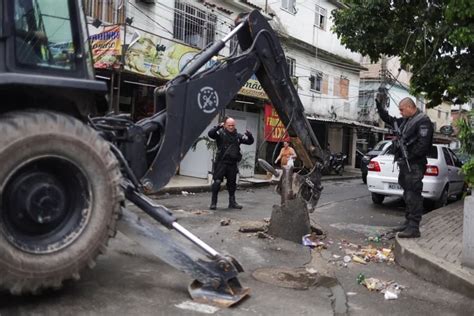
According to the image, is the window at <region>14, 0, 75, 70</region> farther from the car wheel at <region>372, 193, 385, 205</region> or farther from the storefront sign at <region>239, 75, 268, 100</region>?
the storefront sign at <region>239, 75, 268, 100</region>

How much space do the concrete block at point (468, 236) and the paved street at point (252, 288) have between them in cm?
50

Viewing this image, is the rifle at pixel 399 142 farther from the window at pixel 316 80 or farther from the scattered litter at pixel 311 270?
the window at pixel 316 80

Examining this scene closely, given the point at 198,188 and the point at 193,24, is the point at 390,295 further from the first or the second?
the point at 193,24

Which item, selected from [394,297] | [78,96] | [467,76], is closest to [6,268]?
[78,96]

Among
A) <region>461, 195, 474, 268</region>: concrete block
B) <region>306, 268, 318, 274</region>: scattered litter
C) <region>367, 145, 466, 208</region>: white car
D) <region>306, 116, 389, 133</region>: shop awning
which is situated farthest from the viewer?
<region>306, 116, 389, 133</region>: shop awning

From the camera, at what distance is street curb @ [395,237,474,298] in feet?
17.9

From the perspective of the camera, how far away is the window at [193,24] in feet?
52.0

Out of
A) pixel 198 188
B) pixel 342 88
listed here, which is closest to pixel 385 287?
pixel 198 188

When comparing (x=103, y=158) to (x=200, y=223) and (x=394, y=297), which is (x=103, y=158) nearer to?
(x=394, y=297)

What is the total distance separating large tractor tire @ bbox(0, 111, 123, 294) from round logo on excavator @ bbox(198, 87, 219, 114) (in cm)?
138

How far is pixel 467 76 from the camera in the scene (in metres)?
10.1

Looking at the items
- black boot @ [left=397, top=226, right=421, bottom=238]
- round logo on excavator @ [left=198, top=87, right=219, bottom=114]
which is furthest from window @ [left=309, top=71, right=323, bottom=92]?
round logo on excavator @ [left=198, top=87, right=219, bottom=114]

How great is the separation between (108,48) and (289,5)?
Answer: 1166 centimetres

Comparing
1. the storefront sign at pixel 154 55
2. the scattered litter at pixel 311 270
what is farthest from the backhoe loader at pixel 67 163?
the storefront sign at pixel 154 55
